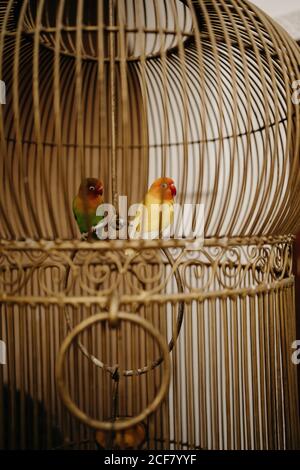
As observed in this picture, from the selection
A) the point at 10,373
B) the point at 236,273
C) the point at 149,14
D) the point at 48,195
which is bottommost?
the point at 10,373

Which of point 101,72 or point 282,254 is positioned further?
point 282,254

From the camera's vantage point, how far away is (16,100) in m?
0.56

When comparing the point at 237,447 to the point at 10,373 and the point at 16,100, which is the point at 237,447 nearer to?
the point at 10,373

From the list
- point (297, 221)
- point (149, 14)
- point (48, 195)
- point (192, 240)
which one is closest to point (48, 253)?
point (48, 195)
